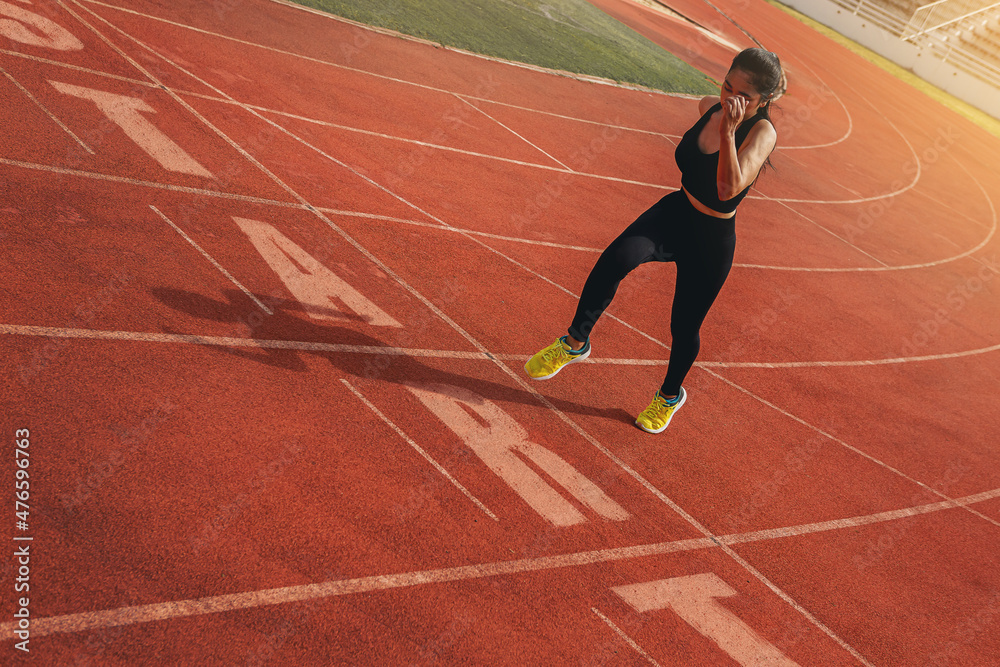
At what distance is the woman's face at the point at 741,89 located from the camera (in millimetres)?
3469

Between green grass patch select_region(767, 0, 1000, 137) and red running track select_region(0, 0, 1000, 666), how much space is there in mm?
20236

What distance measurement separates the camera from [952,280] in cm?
1073

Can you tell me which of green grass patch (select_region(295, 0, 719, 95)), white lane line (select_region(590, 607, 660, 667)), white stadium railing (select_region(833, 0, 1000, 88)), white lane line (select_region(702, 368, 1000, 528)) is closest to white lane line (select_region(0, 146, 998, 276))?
white lane line (select_region(702, 368, 1000, 528))

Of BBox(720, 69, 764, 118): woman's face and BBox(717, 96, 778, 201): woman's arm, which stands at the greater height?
BBox(720, 69, 764, 118): woman's face

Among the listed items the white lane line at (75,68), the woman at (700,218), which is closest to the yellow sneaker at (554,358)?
the woman at (700,218)

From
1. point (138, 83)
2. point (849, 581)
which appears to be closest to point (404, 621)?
point (849, 581)

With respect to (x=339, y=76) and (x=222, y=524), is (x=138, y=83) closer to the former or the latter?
(x=339, y=76)

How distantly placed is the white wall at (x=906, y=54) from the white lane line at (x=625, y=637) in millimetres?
30677

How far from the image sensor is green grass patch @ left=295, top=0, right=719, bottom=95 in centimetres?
1179

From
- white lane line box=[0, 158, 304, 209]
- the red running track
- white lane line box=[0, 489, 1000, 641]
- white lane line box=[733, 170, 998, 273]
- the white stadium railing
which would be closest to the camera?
white lane line box=[0, 489, 1000, 641]

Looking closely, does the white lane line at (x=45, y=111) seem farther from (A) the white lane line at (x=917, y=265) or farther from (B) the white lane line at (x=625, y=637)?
(A) the white lane line at (x=917, y=265)

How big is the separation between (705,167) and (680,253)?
0.50 meters

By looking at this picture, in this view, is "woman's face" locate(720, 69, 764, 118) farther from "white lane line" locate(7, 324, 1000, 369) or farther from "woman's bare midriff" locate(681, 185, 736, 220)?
"white lane line" locate(7, 324, 1000, 369)

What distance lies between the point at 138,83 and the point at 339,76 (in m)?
2.56
